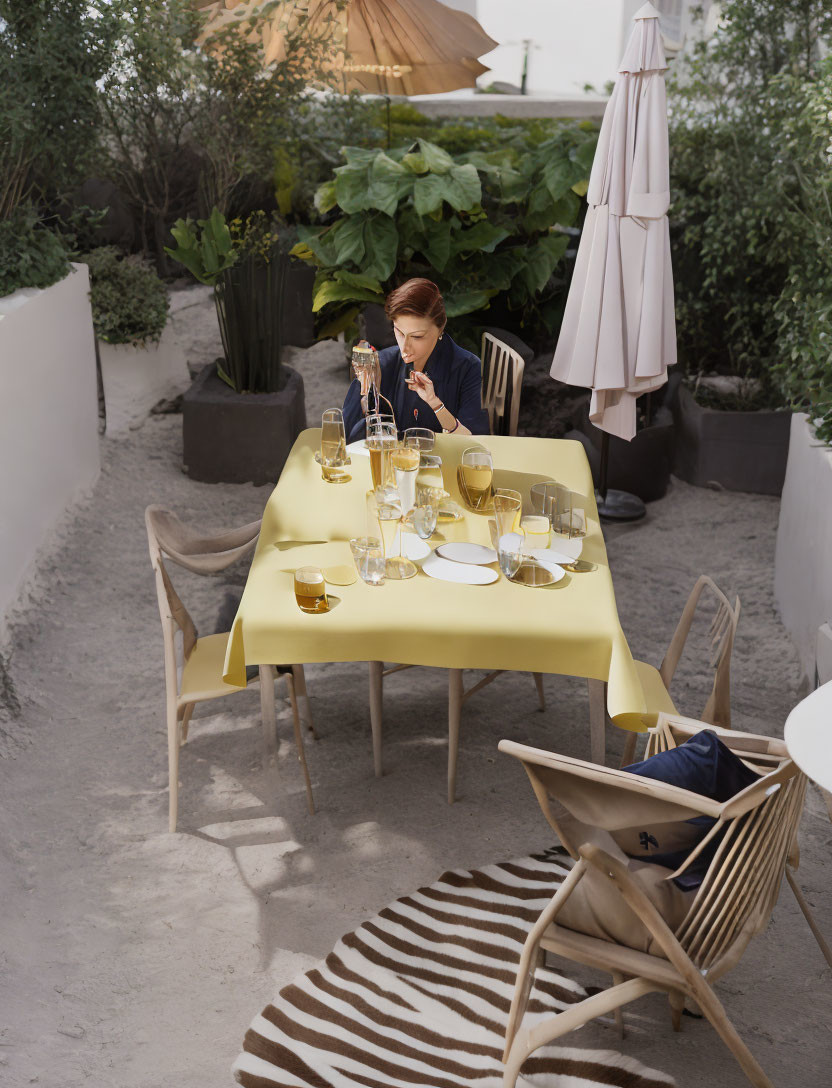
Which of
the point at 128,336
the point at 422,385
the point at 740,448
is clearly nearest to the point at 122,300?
the point at 128,336

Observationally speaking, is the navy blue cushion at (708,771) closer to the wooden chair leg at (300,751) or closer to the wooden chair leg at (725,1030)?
the wooden chair leg at (725,1030)

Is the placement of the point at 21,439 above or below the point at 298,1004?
above

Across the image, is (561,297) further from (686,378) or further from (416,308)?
(416,308)

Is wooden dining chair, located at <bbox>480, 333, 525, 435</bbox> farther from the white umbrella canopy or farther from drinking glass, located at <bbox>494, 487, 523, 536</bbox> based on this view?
drinking glass, located at <bbox>494, 487, 523, 536</bbox>

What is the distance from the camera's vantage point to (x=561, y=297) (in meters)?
6.26

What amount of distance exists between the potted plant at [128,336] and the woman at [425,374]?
2.29m

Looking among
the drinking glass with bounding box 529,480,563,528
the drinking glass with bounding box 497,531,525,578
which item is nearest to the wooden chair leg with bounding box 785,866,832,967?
the drinking glass with bounding box 497,531,525,578

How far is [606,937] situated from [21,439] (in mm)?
3212

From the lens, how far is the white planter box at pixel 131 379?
19.3 feet

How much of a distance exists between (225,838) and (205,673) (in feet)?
1.52

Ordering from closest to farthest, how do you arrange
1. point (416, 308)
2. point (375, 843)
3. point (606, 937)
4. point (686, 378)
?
point (606, 937) → point (375, 843) → point (416, 308) → point (686, 378)

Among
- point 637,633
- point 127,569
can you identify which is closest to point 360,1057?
point 637,633

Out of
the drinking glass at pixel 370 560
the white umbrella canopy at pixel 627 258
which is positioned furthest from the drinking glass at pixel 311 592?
the white umbrella canopy at pixel 627 258

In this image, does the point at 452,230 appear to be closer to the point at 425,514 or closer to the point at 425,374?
the point at 425,374
